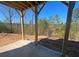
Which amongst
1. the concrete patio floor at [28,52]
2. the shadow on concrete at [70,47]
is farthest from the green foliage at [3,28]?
the concrete patio floor at [28,52]

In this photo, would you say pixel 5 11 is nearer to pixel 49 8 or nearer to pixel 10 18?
pixel 10 18

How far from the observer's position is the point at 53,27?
41.5 ft

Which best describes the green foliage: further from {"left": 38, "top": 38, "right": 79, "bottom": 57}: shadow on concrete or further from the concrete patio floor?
the concrete patio floor

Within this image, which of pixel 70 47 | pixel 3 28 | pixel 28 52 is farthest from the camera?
pixel 3 28

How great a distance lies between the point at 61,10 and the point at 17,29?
4546 mm

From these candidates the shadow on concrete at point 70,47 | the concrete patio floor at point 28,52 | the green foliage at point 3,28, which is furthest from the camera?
the green foliage at point 3,28

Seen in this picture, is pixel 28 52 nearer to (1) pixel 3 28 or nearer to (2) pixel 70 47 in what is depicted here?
(2) pixel 70 47

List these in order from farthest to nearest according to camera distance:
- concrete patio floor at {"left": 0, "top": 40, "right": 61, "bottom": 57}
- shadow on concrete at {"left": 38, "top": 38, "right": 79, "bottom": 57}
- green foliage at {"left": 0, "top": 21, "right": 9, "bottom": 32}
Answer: green foliage at {"left": 0, "top": 21, "right": 9, "bottom": 32}, shadow on concrete at {"left": 38, "top": 38, "right": 79, "bottom": 57}, concrete patio floor at {"left": 0, "top": 40, "right": 61, "bottom": 57}

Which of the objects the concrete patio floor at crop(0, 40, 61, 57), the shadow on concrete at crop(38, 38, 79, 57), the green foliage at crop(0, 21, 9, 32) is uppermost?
the green foliage at crop(0, 21, 9, 32)

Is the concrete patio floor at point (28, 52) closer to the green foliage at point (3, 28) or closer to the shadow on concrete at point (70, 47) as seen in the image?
the shadow on concrete at point (70, 47)

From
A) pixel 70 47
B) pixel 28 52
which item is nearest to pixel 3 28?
pixel 70 47

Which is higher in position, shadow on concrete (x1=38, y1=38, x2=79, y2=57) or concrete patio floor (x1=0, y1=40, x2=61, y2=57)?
concrete patio floor (x1=0, y1=40, x2=61, y2=57)

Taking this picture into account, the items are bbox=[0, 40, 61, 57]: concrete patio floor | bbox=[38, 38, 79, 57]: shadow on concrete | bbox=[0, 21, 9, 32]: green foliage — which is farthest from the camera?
bbox=[0, 21, 9, 32]: green foliage

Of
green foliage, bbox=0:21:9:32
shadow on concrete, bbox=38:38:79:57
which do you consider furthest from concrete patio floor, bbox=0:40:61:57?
green foliage, bbox=0:21:9:32
